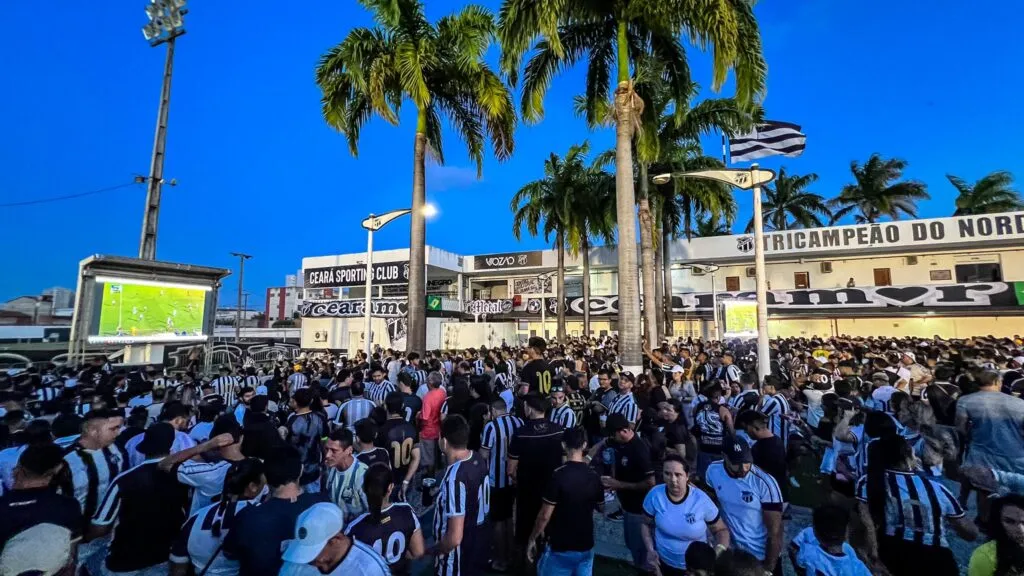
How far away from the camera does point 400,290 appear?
3694 cm

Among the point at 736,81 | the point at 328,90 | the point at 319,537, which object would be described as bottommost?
the point at 319,537

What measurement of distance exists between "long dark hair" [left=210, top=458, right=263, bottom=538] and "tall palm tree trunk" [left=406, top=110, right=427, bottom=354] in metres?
10.2

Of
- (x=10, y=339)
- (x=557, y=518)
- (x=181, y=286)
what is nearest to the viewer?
(x=557, y=518)

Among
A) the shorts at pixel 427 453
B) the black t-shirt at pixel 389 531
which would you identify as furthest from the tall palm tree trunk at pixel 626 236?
the black t-shirt at pixel 389 531

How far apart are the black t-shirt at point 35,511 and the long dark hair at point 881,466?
542 cm

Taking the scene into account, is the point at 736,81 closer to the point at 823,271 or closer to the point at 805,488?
the point at 805,488

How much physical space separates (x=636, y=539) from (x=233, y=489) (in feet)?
11.5

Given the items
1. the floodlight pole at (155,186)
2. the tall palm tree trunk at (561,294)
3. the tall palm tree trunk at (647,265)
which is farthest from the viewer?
the tall palm tree trunk at (561,294)

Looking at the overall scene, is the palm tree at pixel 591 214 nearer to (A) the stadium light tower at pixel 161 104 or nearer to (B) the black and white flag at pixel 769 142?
(B) the black and white flag at pixel 769 142

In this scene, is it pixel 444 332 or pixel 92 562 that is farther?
pixel 444 332

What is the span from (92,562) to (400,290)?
3250cm

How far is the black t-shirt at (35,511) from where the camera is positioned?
2631 millimetres

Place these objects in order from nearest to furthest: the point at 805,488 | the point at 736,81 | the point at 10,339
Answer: the point at 805,488 < the point at 736,81 < the point at 10,339

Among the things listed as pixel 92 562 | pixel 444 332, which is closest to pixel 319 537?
pixel 92 562
